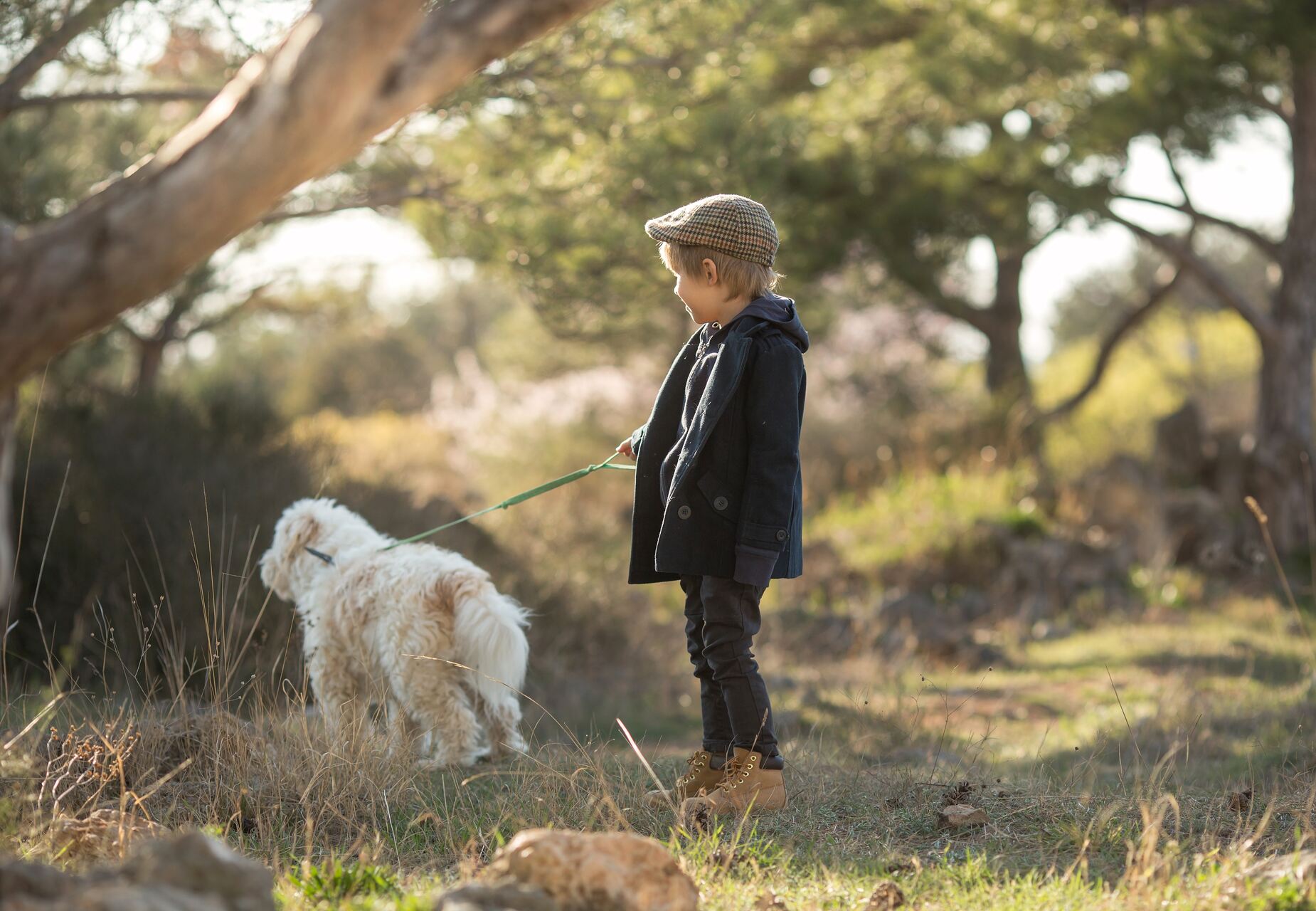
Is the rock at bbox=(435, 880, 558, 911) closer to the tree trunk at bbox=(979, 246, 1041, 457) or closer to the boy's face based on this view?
the boy's face

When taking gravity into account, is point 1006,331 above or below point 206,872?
below

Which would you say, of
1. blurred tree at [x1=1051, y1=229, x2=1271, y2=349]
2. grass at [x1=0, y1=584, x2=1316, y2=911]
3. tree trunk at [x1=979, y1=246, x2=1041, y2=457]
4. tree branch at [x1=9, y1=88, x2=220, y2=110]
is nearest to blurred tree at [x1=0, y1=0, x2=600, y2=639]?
grass at [x1=0, y1=584, x2=1316, y2=911]

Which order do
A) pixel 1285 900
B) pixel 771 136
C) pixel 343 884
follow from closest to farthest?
1. pixel 1285 900
2. pixel 343 884
3. pixel 771 136

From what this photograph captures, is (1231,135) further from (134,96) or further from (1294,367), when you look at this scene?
(134,96)

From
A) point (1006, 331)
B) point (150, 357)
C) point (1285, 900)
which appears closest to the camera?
point (1285, 900)

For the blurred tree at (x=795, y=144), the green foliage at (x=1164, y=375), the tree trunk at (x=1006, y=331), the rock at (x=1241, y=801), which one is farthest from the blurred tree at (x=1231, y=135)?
the rock at (x=1241, y=801)

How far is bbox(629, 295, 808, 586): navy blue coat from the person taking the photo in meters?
3.83

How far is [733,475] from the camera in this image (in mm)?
3957

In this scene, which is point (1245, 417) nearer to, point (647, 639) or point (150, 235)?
point (647, 639)

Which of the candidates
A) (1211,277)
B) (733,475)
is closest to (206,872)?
(733,475)

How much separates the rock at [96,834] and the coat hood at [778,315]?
8.13ft

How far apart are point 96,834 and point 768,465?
2.35 meters

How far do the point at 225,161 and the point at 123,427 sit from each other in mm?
7133

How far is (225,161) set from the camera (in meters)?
2.49
